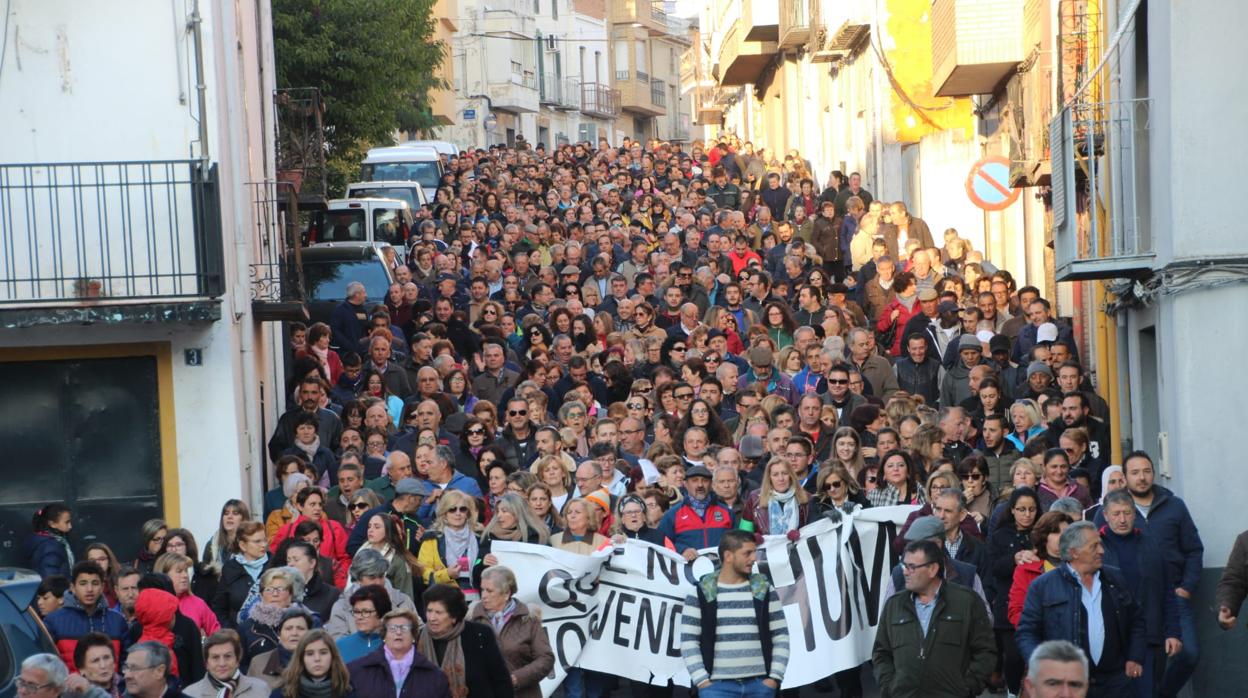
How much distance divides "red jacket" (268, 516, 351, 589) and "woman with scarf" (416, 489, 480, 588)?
62cm

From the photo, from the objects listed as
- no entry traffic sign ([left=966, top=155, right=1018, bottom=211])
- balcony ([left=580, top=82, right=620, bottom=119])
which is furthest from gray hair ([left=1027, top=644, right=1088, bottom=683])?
balcony ([left=580, top=82, right=620, bottom=119])

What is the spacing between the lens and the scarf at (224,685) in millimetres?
10992

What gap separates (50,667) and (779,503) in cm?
622

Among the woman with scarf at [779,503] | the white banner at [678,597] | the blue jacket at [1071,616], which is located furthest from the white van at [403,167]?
the blue jacket at [1071,616]

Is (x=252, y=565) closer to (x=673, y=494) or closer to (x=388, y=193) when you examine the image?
(x=673, y=494)

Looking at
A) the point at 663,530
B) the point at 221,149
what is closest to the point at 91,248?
the point at 221,149

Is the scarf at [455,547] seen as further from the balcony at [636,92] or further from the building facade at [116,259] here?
the balcony at [636,92]

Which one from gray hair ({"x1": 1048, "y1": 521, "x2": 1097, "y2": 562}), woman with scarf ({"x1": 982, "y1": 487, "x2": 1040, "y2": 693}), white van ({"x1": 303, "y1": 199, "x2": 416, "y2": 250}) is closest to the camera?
gray hair ({"x1": 1048, "y1": 521, "x2": 1097, "y2": 562})

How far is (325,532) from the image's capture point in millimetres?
14414

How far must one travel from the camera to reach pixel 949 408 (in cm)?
1688

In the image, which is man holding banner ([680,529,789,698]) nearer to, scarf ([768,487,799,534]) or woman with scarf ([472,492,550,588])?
woman with scarf ([472,492,550,588])

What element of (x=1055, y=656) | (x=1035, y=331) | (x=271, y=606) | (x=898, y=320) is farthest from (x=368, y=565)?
(x=898, y=320)

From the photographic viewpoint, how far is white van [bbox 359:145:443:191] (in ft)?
152

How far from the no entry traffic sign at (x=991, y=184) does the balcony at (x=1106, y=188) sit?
4538 mm
